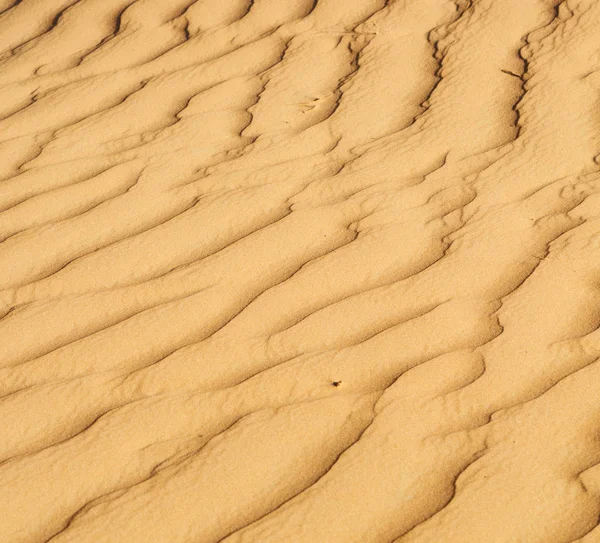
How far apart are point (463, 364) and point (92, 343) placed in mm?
864

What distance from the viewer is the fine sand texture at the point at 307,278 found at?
5.72 feet

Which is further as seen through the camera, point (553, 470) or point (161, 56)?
point (161, 56)

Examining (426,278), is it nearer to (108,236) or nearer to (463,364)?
(463,364)

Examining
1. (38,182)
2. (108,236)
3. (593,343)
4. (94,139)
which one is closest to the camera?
(593,343)

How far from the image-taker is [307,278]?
2.33 m

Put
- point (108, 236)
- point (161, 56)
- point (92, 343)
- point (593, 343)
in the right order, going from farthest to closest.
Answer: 1. point (161, 56)
2. point (108, 236)
3. point (92, 343)
4. point (593, 343)

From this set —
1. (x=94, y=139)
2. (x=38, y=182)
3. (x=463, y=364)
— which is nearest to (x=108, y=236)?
(x=38, y=182)

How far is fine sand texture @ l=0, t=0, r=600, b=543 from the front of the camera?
174 centimetres

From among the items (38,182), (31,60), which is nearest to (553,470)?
(38,182)

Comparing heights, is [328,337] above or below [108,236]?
below

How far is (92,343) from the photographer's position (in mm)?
2162

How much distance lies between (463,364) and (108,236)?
1.11 meters

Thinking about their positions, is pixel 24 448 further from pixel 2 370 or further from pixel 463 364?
pixel 463 364

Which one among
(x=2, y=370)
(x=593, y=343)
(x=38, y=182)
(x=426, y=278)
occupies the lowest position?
(x=593, y=343)
